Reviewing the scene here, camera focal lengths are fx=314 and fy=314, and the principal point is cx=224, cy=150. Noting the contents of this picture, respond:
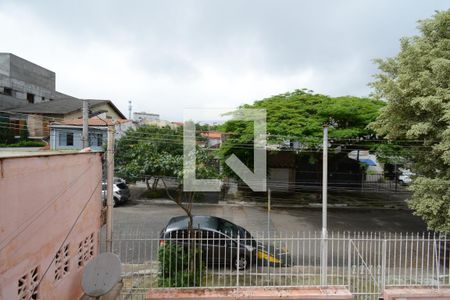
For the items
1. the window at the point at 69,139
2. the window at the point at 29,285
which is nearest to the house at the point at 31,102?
the window at the point at 69,139

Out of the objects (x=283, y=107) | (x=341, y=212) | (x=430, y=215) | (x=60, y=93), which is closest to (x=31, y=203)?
(x=430, y=215)

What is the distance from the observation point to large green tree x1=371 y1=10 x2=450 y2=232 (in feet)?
26.1

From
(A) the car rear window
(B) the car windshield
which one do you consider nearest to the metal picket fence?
(B) the car windshield

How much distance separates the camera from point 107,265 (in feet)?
16.3

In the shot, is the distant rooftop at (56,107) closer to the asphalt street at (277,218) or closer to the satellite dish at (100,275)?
the asphalt street at (277,218)

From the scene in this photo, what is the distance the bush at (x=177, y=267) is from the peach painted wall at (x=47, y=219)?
1417 mm

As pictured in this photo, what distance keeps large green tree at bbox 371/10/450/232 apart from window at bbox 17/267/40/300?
8413mm

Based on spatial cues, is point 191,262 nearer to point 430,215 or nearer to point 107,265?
point 107,265

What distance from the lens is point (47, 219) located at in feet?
13.7

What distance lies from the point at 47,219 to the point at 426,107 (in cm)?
875

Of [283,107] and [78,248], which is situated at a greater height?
[283,107]

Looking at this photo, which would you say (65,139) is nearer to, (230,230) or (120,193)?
(120,193)

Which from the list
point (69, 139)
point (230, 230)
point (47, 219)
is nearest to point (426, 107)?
point (230, 230)

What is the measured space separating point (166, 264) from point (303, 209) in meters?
10.5
